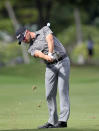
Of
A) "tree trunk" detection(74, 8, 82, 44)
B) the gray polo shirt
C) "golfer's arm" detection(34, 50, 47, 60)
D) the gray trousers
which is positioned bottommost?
"tree trunk" detection(74, 8, 82, 44)

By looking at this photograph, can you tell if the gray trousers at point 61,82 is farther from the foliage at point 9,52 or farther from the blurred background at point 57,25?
the blurred background at point 57,25

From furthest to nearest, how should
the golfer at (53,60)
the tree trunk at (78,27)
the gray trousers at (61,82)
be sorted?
the tree trunk at (78,27), the gray trousers at (61,82), the golfer at (53,60)

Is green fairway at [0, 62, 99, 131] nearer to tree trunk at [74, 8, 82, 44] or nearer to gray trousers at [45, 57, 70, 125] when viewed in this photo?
gray trousers at [45, 57, 70, 125]

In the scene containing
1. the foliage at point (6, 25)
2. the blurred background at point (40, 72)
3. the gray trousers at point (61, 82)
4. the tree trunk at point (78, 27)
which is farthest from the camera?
the tree trunk at point (78, 27)

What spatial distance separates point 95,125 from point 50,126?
0.93 metres

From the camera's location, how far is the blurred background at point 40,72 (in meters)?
15.4

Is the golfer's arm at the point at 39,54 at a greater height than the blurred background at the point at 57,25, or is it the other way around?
the golfer's arm at the point at 39,54

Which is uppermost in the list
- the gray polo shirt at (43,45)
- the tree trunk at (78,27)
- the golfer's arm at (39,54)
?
the gray polo shirt at (43,45)

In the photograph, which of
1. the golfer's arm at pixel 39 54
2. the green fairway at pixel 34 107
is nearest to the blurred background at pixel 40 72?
the green fairway at pixel 34 107

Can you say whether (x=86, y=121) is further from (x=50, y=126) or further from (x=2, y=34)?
(x=2, y=34)

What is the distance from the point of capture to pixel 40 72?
35688mm

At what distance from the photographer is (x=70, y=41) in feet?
242

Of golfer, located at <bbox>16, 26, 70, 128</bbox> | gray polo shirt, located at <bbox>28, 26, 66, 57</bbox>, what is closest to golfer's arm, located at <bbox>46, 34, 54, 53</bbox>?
golfer, located at <bbox>16, 26, 70, 128</bbox>

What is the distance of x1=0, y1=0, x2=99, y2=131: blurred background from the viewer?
1542cm
